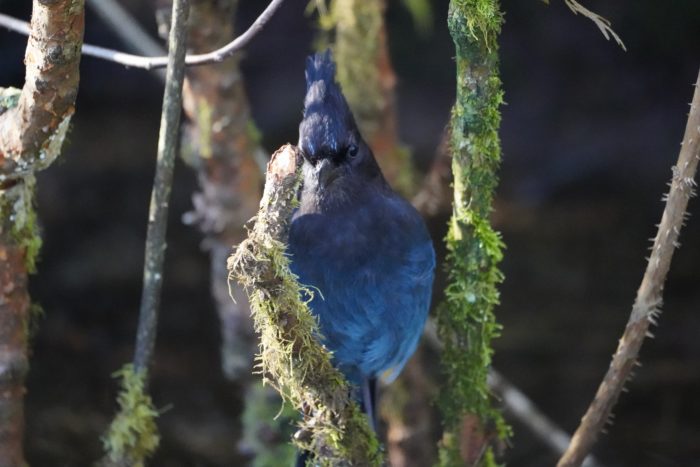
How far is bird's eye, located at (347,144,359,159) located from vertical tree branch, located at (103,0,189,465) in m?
0.46

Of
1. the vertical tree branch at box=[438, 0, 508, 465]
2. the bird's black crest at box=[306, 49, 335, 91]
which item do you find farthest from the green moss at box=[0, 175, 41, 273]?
the vertical tree branch at box=[438, 0, 508, 465]

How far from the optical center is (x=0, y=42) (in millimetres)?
5969

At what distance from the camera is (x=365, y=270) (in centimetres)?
293

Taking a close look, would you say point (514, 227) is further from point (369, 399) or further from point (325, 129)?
point (325, 129)

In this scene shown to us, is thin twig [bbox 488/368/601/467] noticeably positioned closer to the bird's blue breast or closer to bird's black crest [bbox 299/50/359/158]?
the bird's blue breast

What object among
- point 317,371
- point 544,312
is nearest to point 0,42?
point 544,312

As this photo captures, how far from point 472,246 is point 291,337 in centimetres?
58

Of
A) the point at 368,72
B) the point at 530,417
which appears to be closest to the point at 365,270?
the point at 368,72

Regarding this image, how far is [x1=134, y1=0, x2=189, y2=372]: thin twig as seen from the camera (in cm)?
254

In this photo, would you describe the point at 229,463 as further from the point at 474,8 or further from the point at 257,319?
the point at 474,8

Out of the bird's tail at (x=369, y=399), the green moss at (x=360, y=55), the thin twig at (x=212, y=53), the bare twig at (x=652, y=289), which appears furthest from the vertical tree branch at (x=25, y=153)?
Result: the green moss at (x=360, y=55)

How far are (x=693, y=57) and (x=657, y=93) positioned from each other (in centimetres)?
38

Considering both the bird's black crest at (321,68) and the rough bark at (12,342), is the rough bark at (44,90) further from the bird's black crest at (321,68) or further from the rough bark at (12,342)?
the bird's black crest at (321,68)

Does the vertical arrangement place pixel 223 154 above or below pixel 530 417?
above
